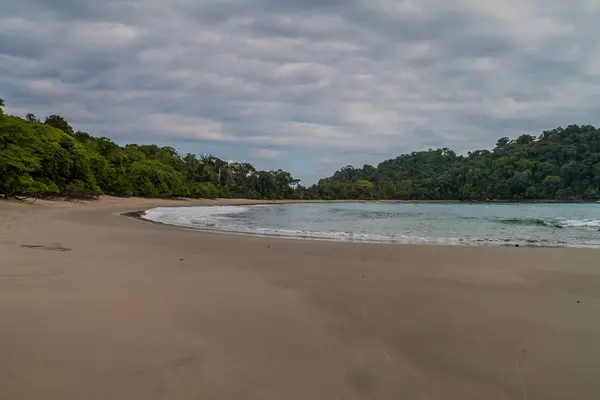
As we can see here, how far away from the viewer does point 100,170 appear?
132ft

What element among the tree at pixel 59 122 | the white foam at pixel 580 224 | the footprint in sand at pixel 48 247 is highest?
the tree at pixel 59 122

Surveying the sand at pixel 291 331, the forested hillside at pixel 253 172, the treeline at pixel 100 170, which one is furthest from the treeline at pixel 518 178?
the sand at pixel 291 331

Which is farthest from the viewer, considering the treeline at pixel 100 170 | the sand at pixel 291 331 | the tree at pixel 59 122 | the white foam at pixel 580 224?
the tree at pixel 59 122

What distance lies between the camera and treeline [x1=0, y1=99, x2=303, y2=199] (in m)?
22.9

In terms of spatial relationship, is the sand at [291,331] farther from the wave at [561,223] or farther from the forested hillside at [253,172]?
the forested hillside at [253,172]

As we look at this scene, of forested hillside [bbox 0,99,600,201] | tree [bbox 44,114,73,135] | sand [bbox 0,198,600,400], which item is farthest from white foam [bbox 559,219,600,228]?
tree [bbox 44,114,73,135]

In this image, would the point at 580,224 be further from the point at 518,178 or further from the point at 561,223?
the point at 518,178

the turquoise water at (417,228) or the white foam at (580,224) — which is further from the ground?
the white foam at (580,224)

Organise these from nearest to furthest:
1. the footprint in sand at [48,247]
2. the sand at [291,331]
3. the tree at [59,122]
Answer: the sand at [291,331] < the footprint in sand at [48,247] < the tree at [59,122]

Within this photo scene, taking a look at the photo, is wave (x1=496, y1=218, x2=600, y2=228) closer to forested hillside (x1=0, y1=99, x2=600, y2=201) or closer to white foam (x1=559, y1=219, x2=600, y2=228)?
white foam (x1=559, y1=219, x2=600, y2=228)

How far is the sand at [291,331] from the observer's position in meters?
2.26

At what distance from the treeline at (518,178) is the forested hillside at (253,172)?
226 millimetres

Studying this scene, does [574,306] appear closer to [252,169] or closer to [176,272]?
[176,272]

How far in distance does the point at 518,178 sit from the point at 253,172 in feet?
215
